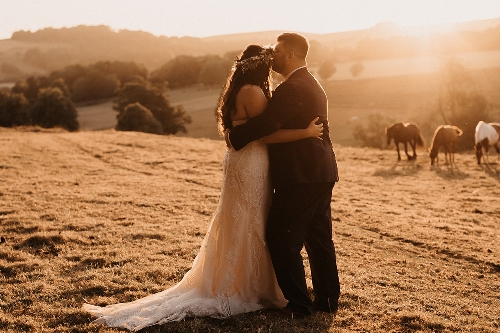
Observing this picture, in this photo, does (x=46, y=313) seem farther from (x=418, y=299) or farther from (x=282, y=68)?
(x=418, y=299)

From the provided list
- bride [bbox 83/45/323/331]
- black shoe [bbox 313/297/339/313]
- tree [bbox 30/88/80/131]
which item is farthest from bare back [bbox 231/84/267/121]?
tree [bbox 30/88/80/131]

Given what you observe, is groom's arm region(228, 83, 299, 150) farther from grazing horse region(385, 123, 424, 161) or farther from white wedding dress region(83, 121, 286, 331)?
grazing horse region(385, 123, 424, 161)

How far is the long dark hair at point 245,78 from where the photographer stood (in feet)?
15.1

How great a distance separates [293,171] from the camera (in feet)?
15.2

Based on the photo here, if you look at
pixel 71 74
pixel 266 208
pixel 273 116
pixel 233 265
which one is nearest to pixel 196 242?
pixel 233 265

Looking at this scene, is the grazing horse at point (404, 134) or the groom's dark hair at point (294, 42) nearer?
the groom's dark hair at point (294, 42)

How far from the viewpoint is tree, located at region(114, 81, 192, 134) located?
5041 centimetres

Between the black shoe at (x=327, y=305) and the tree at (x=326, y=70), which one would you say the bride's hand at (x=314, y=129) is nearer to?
the black shoe at (x=327, y=305)

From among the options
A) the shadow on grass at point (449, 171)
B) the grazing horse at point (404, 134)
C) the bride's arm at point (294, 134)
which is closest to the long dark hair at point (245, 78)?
the bride's arm at point (294, 134)

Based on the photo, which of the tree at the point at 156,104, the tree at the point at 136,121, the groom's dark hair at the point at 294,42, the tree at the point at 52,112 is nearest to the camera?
the groom's dark hair at the point at 294,42

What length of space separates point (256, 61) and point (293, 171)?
114cm

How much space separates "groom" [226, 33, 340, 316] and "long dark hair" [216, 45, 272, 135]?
195 mm

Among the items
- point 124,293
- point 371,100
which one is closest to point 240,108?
point 124,293

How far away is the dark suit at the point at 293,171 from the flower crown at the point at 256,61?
30cm
